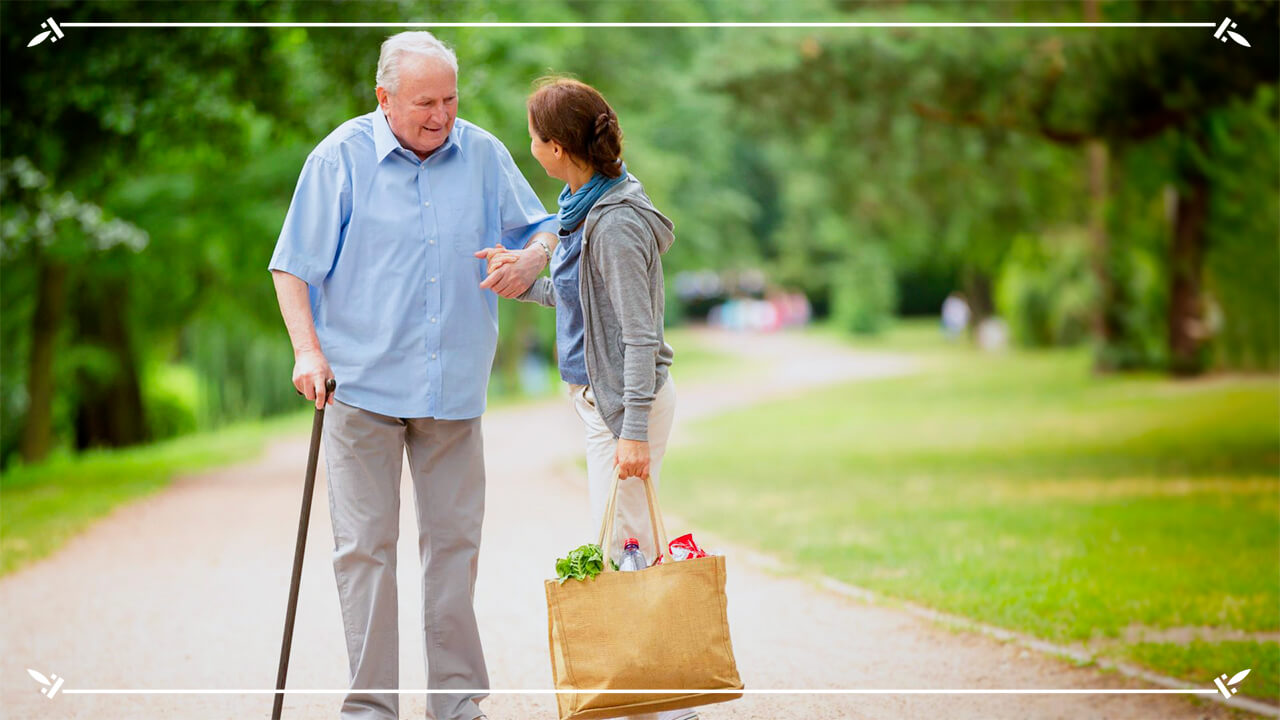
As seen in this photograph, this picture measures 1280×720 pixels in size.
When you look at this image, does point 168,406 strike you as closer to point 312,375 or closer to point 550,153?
point 312,375

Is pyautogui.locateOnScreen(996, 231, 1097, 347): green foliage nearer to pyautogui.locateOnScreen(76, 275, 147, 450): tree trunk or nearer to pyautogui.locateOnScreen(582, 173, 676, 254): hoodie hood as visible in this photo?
pyautogui.locateOnScreen(76, 275, 147, 450): tree trunk

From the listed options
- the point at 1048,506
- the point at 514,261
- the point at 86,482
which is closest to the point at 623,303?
the point at 514,261

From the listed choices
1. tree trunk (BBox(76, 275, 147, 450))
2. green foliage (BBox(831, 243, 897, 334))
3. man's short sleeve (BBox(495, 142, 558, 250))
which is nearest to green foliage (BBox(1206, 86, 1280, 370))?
man's short sleeve (BBox(495, 142, 558, 250))

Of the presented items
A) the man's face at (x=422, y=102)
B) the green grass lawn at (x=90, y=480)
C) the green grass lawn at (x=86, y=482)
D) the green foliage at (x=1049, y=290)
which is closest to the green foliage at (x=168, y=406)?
the green grass lawn at (x=90, y=480)

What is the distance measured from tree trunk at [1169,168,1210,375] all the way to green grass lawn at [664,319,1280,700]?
2.48 feet

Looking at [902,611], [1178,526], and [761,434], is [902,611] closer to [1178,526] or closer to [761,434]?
[1178,526]

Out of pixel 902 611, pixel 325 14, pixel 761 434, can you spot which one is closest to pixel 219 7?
pixel 325 14

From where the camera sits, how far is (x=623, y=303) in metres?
3.58

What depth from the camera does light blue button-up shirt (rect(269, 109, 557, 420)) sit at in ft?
12.4

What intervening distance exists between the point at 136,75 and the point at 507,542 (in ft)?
15.9

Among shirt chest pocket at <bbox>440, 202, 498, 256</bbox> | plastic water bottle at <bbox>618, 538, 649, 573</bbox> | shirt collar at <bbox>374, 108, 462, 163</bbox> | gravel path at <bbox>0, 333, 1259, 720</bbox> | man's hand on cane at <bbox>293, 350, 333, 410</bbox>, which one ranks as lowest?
gravel path at <bbox>0, 333, 1259, 720</bbox>

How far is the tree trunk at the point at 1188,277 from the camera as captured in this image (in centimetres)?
1889

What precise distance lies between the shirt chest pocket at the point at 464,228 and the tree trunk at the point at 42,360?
41.3ft

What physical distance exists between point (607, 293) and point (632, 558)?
70 cm
